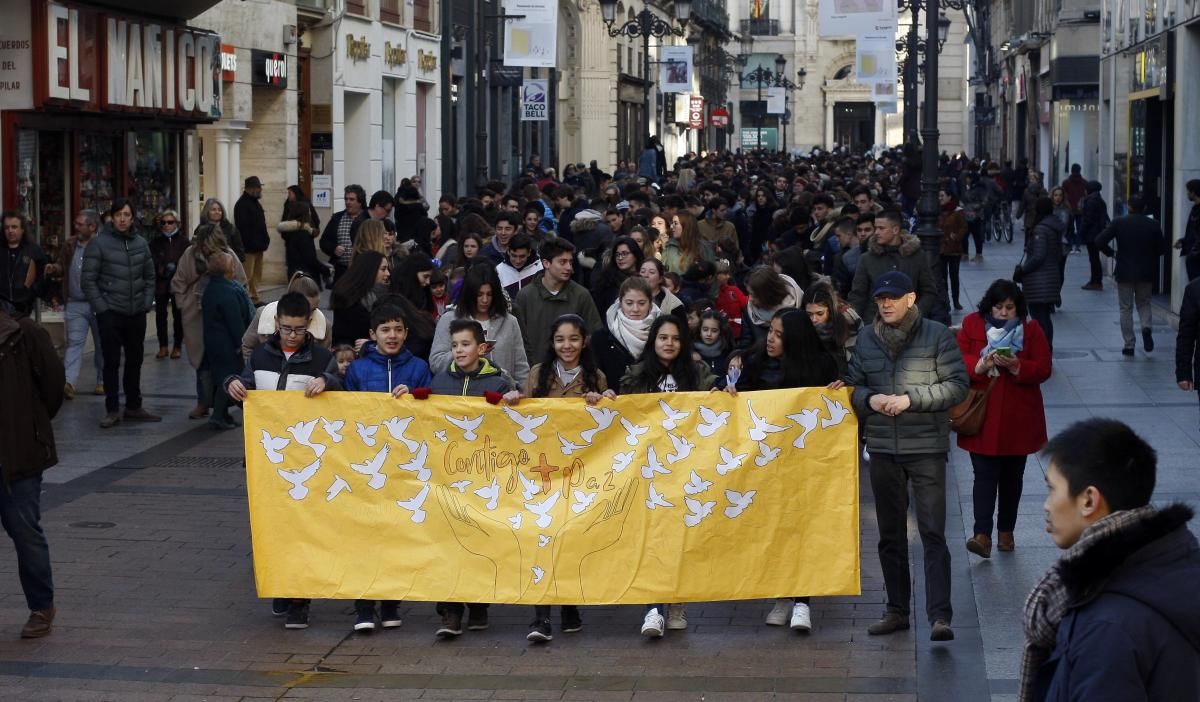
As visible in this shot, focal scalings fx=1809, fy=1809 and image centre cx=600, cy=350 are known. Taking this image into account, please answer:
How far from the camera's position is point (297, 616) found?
8.52 m

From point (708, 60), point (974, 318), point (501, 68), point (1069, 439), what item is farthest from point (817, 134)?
point (1069, 439)

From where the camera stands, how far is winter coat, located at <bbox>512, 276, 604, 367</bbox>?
Answer: 11.6 metres

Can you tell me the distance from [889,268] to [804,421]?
5.25 metres

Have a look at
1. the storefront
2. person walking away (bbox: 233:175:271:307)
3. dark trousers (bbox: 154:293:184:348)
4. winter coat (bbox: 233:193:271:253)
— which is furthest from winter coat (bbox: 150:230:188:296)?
winter coat (bbox: 233:193:271:253)

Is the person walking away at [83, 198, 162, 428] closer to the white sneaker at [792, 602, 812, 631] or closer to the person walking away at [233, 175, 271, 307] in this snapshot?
the white sneaker at [792, 602, 812, 631]

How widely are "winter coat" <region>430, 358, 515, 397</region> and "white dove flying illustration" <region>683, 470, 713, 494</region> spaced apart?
1001 millimetres

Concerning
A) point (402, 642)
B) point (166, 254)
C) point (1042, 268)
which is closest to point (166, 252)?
point (166, 254)

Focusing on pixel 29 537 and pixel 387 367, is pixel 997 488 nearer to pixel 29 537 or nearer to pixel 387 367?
pixel 387 367

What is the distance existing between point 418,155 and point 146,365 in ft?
56.9

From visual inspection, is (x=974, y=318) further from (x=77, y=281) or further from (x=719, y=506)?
(x=77, y=281)

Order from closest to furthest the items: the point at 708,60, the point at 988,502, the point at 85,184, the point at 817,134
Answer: the point at 988,502 → the point at 85,184 → the point at 708,60 → the point at 817,134

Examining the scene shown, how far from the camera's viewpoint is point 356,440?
8414 mm

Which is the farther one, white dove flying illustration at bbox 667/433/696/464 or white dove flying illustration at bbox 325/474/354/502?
white dove flying illustration at bbox 325/474/354/502

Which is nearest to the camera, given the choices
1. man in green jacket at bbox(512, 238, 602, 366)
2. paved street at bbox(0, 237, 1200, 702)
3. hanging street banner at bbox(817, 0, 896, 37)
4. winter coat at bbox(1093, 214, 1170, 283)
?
paved street at bbox(0, 237, 1200, 702)
